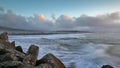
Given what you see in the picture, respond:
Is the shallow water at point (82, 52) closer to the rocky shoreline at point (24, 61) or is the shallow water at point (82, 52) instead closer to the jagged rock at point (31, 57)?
the jagged rock at point (31, 57)

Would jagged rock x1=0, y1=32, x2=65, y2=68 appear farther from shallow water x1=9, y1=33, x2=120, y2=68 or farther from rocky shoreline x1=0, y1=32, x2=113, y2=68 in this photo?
shallow water x1=9, y1=33, x2=120, y2=68

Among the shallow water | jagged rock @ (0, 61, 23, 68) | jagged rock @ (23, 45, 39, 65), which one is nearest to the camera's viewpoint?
jagged rock @ (0, 61, 23, 68)

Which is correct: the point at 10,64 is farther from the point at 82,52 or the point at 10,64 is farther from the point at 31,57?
the point at 82,52

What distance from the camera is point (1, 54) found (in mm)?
10766

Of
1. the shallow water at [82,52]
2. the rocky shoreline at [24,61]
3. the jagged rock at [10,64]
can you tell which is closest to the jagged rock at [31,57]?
the rocky shoreline at [24,61]

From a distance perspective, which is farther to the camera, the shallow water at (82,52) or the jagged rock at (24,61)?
the shallow water at (82,52)

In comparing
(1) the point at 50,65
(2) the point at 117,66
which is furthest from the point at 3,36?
(2) the point at 117,66

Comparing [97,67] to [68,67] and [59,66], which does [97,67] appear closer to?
[68,67]

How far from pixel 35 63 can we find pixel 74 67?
18.6ft

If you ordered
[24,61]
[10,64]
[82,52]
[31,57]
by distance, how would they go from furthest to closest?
[82,52], [31,57], [24,61], [10,64]

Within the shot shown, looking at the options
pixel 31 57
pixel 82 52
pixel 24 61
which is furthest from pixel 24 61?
pixel 82 52

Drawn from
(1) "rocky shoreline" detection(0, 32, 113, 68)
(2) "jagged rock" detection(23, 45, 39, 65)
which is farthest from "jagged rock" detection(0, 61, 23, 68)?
(2) "jagged rock" detection(23, 45, 39, 65)

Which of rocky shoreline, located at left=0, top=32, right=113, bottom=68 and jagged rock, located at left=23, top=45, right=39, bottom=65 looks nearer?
rocky shoreline, located at left=0, top=32, right=113, bottom=68

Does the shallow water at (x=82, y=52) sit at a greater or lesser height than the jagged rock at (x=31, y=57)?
lesser
